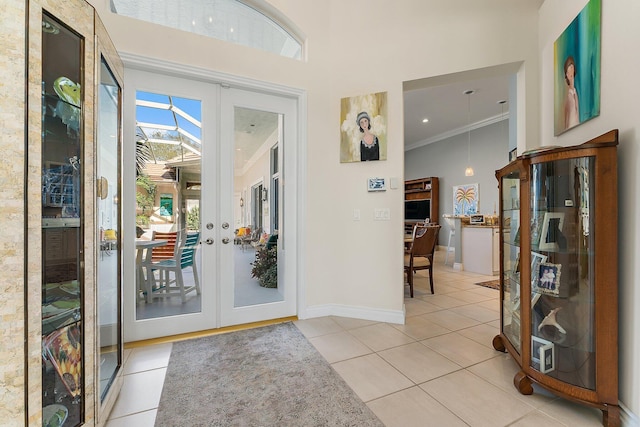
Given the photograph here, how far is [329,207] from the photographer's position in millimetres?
3088

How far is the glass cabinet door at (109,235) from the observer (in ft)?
5.26

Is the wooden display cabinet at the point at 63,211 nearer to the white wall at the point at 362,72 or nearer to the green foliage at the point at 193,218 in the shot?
the green foliage at the point at 193,218

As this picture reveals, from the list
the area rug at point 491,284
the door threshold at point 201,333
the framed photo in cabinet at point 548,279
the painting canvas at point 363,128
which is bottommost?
the area rug at point 491,284

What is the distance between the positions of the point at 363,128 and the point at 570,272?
2126mm

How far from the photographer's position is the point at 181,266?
8.70 feet

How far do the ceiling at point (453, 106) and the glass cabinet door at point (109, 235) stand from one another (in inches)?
154

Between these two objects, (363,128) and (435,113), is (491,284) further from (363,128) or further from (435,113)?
(435,113)

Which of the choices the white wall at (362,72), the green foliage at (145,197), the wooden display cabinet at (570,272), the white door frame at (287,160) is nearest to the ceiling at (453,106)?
the white wall at (362,72)

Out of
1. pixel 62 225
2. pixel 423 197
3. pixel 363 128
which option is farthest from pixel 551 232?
pixel 423 197

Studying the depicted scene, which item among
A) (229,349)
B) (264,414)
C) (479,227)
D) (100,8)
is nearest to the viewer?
(264,414)

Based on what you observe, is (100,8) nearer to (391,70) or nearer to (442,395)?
(391,70)

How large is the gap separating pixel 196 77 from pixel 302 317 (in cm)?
262

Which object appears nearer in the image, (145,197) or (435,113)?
(145,197)

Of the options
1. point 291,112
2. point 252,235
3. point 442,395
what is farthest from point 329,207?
point 442,395
